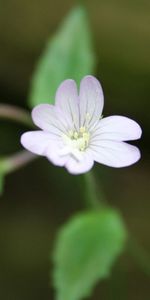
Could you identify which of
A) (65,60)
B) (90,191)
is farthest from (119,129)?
(65,60)

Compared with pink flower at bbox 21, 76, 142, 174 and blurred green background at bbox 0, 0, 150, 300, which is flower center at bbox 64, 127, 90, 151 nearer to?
pink flower at bbox 21, 76, 142, 174

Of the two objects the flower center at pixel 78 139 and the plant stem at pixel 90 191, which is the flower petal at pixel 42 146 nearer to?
the flower center at pixel 78 139

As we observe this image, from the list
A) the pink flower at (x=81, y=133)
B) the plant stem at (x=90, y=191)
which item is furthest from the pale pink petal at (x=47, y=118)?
the plant stem at (x=90, y=191)

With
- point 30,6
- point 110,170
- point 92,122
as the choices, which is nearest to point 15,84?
point 30,6

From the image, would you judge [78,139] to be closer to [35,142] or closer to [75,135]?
[75,135]

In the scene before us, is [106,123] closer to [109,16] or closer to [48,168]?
[48,168]

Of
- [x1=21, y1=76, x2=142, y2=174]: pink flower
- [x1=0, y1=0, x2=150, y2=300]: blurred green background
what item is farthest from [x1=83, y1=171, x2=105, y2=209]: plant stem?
[x1=0, y1=0, x2=150, y2=300]: blurred green background
